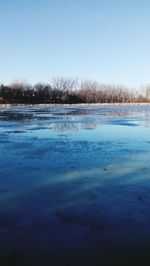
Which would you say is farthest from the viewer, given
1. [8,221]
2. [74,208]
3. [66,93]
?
[66,93]

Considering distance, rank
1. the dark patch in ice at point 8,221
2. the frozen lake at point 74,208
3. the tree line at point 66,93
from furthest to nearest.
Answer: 1. the tree line at point 66,93
2. the dark patch in ice at point 8,221
3. the frozen lake at point 74,208

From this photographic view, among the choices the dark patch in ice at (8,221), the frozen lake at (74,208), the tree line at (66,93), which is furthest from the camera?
the tree line at (66,93)

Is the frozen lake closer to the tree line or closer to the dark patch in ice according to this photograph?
the dark patch in ice

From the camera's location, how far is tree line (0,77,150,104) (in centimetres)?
9044

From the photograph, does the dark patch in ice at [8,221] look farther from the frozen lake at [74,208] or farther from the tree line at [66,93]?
the tree line at [66,93]

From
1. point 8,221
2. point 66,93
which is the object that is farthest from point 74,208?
point 66,93

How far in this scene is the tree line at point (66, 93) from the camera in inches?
3561

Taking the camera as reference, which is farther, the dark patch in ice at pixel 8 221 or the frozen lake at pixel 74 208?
the dark patch in ice at pixel 8 221

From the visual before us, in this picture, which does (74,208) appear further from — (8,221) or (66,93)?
(66,93)

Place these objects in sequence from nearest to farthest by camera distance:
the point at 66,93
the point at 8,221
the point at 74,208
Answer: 1. the point at 8,221
2. the point at 74,208
3. the point at 66,93

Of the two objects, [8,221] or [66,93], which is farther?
[66,93]

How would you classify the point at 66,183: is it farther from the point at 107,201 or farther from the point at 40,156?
the point at 40,156

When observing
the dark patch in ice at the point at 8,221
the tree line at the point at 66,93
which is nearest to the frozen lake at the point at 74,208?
the dark patch in ice at the point at 8,221

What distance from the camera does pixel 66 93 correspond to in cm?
10519
